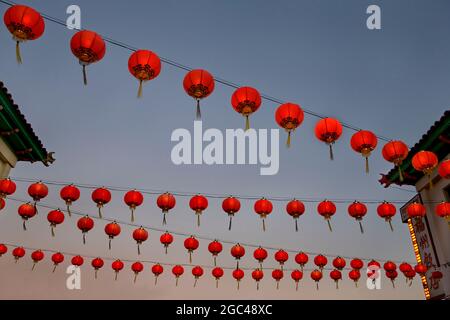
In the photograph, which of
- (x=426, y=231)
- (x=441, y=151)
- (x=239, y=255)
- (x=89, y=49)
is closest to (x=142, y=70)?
(x=89, y=49)

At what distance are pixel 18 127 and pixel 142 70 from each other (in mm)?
6538

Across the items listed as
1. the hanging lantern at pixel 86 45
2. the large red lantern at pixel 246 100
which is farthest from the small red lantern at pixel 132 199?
the hanging lantern at pixel 86 45

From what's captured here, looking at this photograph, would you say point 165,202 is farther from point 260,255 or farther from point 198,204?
point 260,255

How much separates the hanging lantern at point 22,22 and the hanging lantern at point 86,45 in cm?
57

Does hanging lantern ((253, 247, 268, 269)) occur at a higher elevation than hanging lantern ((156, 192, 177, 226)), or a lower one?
lower

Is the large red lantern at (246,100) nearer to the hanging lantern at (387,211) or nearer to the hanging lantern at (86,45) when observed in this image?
the hanging lantern at (86,45)

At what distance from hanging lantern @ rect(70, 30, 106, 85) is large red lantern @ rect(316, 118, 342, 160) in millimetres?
4208

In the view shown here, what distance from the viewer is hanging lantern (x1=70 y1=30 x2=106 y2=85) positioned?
17.5 ft

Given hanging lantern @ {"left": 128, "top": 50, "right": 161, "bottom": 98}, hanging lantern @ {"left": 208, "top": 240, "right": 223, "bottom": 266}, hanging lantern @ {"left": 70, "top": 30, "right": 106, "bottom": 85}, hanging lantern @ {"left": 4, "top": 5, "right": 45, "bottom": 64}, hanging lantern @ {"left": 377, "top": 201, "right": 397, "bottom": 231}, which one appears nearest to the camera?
hanging lantern @ {"left": 4, "top": 5, "right": 45, "bottom": 64}

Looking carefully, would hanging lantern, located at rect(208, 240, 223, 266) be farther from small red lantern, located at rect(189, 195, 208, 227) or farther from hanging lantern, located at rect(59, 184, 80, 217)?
hanging lantern, located at rect(59, 184, 80, 217)

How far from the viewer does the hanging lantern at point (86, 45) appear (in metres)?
5.34

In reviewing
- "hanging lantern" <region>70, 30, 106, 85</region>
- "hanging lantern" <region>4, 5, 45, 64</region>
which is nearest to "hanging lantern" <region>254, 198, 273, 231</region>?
"hanging lantern" <region>70, 30, 106, 85</region>

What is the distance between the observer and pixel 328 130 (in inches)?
264

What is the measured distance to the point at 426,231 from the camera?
38.8 ft
